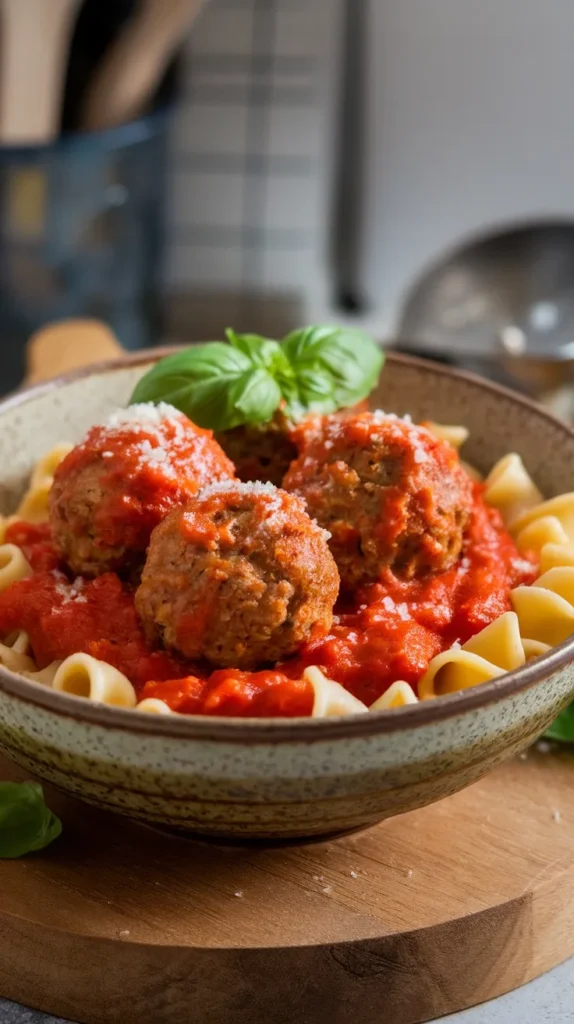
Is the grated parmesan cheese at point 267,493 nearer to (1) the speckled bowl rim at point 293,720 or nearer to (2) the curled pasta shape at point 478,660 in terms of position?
(2) the curled pasta shape at point 478,660

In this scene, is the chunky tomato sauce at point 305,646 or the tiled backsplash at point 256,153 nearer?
the chunky tomato sauce at point 305,646

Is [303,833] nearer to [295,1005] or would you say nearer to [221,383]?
[295,1005]

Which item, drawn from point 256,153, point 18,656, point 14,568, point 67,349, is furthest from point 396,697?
point 256,153

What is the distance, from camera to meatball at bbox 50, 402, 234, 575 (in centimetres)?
389

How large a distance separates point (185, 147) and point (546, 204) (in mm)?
2607

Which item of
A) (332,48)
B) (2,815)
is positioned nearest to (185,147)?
(332,48)

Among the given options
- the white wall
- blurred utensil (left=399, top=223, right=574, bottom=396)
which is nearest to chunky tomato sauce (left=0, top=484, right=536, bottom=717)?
blurred utensil (left=399, top=223, right=574, bottom=396)

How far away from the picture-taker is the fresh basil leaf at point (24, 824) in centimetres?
359

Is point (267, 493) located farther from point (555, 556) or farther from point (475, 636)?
point (555, 556)

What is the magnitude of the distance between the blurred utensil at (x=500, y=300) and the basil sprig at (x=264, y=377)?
2658 mm

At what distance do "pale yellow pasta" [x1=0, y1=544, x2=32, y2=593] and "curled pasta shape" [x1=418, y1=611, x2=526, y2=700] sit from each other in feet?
4.56

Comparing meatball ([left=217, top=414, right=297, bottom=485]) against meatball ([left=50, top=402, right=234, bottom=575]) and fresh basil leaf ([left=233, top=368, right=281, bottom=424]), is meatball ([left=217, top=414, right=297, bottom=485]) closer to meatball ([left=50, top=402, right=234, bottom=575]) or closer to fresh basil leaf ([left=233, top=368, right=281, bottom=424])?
fresh basil leaf ([left=233, top=368, right=281, bottom=424])

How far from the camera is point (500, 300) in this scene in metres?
7.58

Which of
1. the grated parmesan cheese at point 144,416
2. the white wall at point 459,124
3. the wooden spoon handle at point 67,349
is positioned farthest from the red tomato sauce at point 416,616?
the white wall at point 459,124
